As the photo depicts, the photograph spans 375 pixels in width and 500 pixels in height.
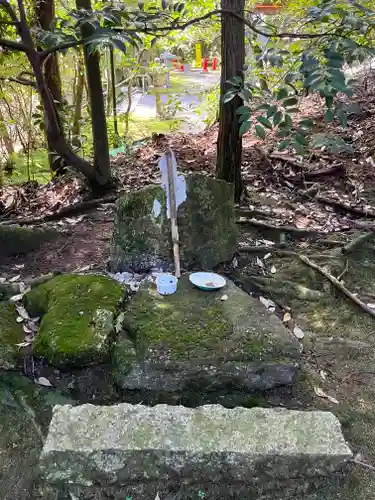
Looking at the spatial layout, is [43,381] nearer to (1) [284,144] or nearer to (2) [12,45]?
(1) [284,144]

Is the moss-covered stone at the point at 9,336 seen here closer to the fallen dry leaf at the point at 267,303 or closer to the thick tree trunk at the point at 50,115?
the fallen dry leaf at the point at 267,303

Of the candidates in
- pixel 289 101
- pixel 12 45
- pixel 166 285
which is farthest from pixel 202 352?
pixel 12 45

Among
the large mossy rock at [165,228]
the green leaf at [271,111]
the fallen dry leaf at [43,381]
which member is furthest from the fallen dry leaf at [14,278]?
the green leaf at [271,111]

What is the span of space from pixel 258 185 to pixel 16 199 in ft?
10.7

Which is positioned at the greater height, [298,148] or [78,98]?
[78,98]

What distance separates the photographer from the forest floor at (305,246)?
266cm

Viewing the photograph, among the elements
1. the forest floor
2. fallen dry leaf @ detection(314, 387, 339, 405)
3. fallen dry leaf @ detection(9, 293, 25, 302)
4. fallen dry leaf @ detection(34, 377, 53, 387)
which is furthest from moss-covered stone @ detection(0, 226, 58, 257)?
fallen dry leaf @ detection(314, 387, 339, 405)

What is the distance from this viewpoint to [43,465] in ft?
6.57

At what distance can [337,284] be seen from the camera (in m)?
3.53

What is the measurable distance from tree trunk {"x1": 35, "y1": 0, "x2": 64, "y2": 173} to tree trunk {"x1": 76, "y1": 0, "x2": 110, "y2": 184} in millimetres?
913

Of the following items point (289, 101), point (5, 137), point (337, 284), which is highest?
point (289, 101)

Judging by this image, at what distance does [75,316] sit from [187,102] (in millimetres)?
11446

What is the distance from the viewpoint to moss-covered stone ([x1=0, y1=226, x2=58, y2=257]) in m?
3.94

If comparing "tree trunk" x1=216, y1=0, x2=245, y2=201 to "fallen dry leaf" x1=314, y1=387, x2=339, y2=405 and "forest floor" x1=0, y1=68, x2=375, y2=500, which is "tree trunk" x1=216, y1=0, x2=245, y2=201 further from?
"fallen dry leaf" x1=314, y1=387, x2=339, y2=405
